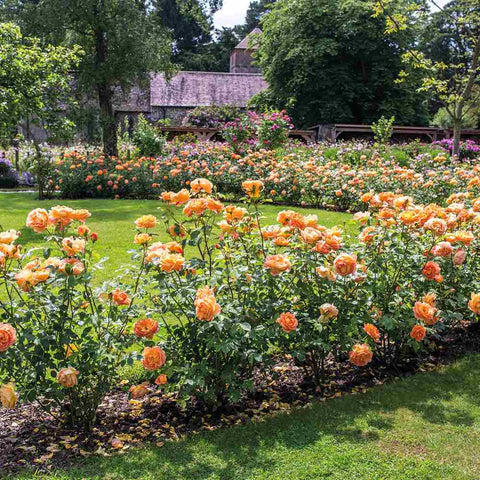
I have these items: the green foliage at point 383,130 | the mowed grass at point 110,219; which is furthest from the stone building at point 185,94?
the mowed grass at point 110,219

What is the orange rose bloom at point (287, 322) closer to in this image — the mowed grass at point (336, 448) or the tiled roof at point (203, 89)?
the mowed grass at point (336, 448)

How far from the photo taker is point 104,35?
17.6 meters

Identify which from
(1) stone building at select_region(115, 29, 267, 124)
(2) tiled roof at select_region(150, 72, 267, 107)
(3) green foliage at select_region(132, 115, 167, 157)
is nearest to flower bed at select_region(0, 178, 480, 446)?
(3) green foliage at select_region(132, 115, 167, 157)

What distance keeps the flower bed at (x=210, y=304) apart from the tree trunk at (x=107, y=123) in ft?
50.1

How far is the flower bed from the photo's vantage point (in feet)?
8.06

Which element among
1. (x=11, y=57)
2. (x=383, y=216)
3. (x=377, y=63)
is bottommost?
(x=383, y=216)

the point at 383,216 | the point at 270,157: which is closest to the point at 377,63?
the point at 270,157

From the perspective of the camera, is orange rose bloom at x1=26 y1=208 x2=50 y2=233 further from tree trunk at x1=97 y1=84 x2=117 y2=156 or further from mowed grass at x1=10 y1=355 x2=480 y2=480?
tree trunk at x1=97 y1=84 x2=117 y2=156

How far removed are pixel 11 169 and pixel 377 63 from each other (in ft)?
62.4

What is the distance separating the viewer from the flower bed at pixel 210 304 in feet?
8.06

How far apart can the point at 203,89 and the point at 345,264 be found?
32927mm

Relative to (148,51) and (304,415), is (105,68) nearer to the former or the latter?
(148,51)

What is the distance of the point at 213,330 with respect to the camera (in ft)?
8.42

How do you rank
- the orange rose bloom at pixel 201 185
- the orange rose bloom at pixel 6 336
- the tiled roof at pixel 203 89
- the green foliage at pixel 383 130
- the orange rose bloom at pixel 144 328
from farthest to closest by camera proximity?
the tiled roof at pixel 203 89
the green foliage at pixel 383 130
the orange rose bloom at pixel 201 185
the orange rose bloom at pixel 144 328
the orange rose bloom at pixel 6 336
